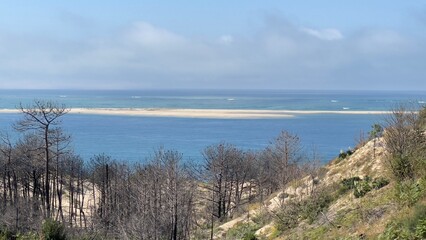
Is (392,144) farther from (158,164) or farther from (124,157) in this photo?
(124,157)

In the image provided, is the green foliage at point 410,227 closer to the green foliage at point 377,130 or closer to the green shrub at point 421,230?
the green shrub at point 421,230

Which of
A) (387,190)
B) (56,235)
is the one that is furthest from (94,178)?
(387,190)

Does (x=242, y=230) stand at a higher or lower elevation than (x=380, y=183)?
lower

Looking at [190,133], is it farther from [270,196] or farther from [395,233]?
[395,233]

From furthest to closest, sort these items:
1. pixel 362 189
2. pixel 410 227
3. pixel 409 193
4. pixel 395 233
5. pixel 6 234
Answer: pixel 6 234 < pixel 362 189 < pixel 409 193 < pixel 395 233 < pixel 410 227

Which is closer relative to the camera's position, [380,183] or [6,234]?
[380,183]

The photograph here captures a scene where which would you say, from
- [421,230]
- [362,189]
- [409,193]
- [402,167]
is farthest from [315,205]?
[421,230]

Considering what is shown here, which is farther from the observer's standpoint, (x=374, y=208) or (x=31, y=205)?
(x=31, y=205)

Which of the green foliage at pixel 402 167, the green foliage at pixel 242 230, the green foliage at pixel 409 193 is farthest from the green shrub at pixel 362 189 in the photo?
the green foliage at pixel 409 193

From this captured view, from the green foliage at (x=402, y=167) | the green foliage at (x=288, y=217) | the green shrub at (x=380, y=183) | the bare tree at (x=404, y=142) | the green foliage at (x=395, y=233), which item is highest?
the bare tree at (x=404, y=142)

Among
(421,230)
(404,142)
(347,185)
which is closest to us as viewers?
(421,230)

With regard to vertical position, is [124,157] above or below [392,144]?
below

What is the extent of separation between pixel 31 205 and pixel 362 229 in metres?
24.8

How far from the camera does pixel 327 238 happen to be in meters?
16.1
